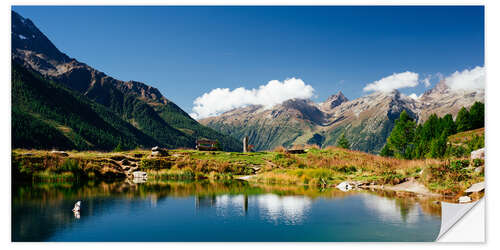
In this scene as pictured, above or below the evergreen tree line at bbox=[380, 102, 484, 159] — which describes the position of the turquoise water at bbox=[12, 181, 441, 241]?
below

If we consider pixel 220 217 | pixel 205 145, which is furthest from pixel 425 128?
pixel 220 217

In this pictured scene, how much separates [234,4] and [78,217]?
12.7 m

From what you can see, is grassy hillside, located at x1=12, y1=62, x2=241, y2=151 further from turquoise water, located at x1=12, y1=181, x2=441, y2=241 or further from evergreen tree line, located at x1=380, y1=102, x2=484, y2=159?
turquoise water, located at x1=12, y1=181, x2=441, y2=241

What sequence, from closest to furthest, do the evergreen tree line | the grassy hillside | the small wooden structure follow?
the small wooden structure, the evergreen tree line, the grassy hillside

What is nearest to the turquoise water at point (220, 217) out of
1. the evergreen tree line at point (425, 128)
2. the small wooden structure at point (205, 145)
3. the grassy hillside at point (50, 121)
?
the small wooden structure at point (205, 145)

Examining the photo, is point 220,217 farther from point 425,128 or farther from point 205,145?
point 425,128

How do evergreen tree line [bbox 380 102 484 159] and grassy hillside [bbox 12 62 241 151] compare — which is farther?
grassy hillside [bbox 12 62 241 151]

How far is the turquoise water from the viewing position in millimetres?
12969

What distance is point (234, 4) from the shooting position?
17.9m

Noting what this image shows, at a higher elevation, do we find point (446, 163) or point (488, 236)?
point (446, 163)

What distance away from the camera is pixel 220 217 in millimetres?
15523

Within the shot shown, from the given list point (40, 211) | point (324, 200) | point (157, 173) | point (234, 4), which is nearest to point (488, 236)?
point (324, 200)

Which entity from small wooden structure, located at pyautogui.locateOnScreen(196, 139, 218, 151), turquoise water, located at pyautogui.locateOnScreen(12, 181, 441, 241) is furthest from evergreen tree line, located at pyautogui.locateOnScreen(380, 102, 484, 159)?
turquoise water, located at pyautogui.locateOnScreen(12, 181, 441, 241)

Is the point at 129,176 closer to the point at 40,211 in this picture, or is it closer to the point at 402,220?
the point at 40,211
